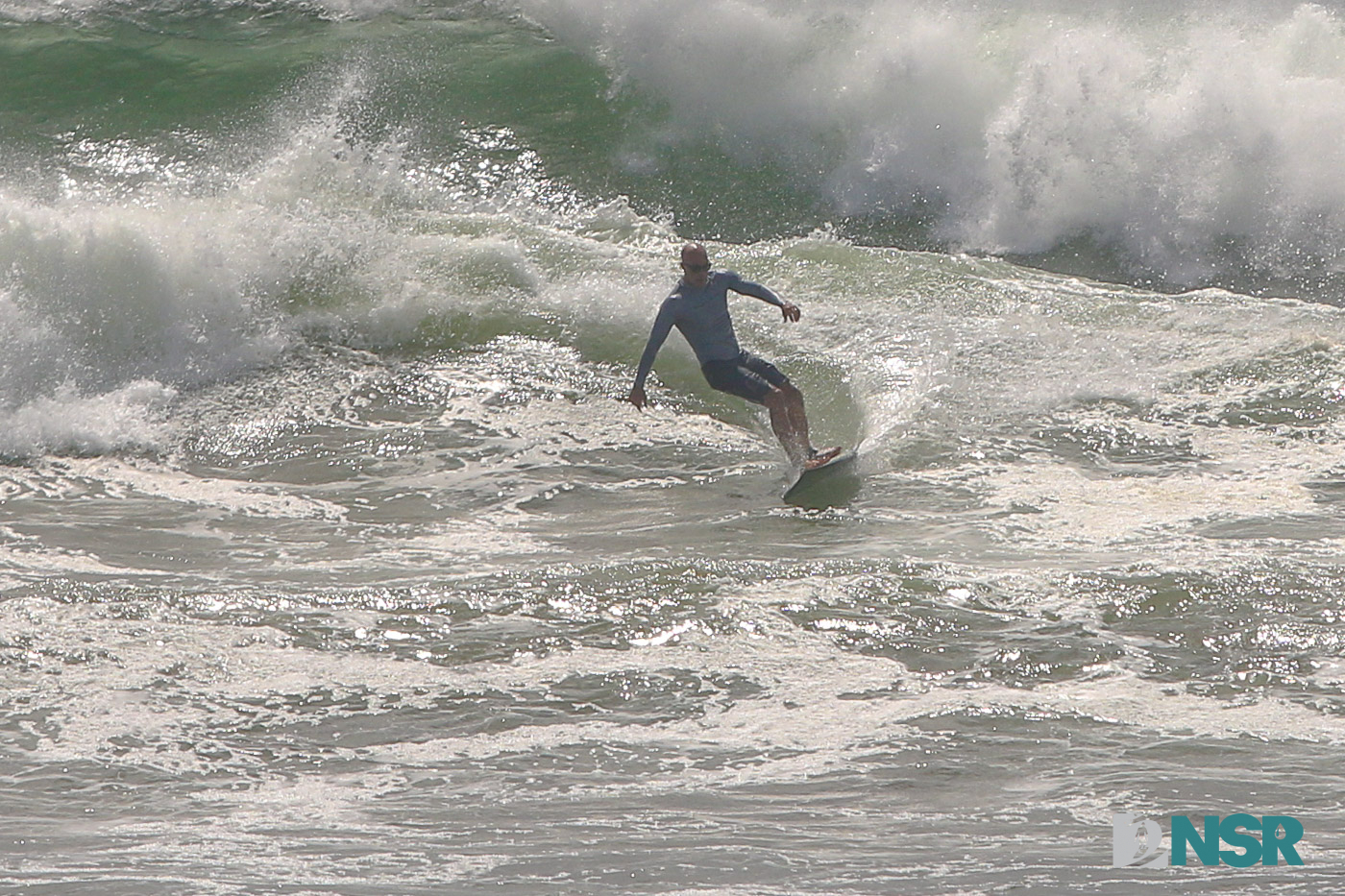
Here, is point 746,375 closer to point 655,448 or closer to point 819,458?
point 819,458

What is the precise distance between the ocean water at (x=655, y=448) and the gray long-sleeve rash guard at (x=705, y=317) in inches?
28.4

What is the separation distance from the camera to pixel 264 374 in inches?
389

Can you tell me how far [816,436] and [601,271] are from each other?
265cm

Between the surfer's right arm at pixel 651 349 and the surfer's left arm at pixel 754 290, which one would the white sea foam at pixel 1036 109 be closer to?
the surfer's left arm at pixel 754 290

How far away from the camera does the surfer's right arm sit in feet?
25.8

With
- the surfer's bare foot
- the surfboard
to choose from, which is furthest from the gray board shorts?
the surfboard

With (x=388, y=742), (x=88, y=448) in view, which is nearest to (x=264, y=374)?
(x=88, y=448)

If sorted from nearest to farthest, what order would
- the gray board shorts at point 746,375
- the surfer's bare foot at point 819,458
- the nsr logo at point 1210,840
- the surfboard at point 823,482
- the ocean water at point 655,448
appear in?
the nsr logo at point 1210,840, the ocean water at point 655,448, the surfboard at point 823,482, the surfer's bare foot at point 819,458, the gray board shorts at point 746,375

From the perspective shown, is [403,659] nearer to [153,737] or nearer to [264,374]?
[153,737]

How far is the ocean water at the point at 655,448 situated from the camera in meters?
4.66

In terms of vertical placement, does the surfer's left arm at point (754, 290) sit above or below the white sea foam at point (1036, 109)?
below

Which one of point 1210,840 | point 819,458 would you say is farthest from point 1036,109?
point 1210,840

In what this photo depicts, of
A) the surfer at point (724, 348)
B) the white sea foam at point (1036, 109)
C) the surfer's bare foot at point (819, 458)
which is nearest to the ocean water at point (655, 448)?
the white sea foam at point (1036, 109)

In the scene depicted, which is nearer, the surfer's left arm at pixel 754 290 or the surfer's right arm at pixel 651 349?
the surfer's right arm at pixel 651 349
